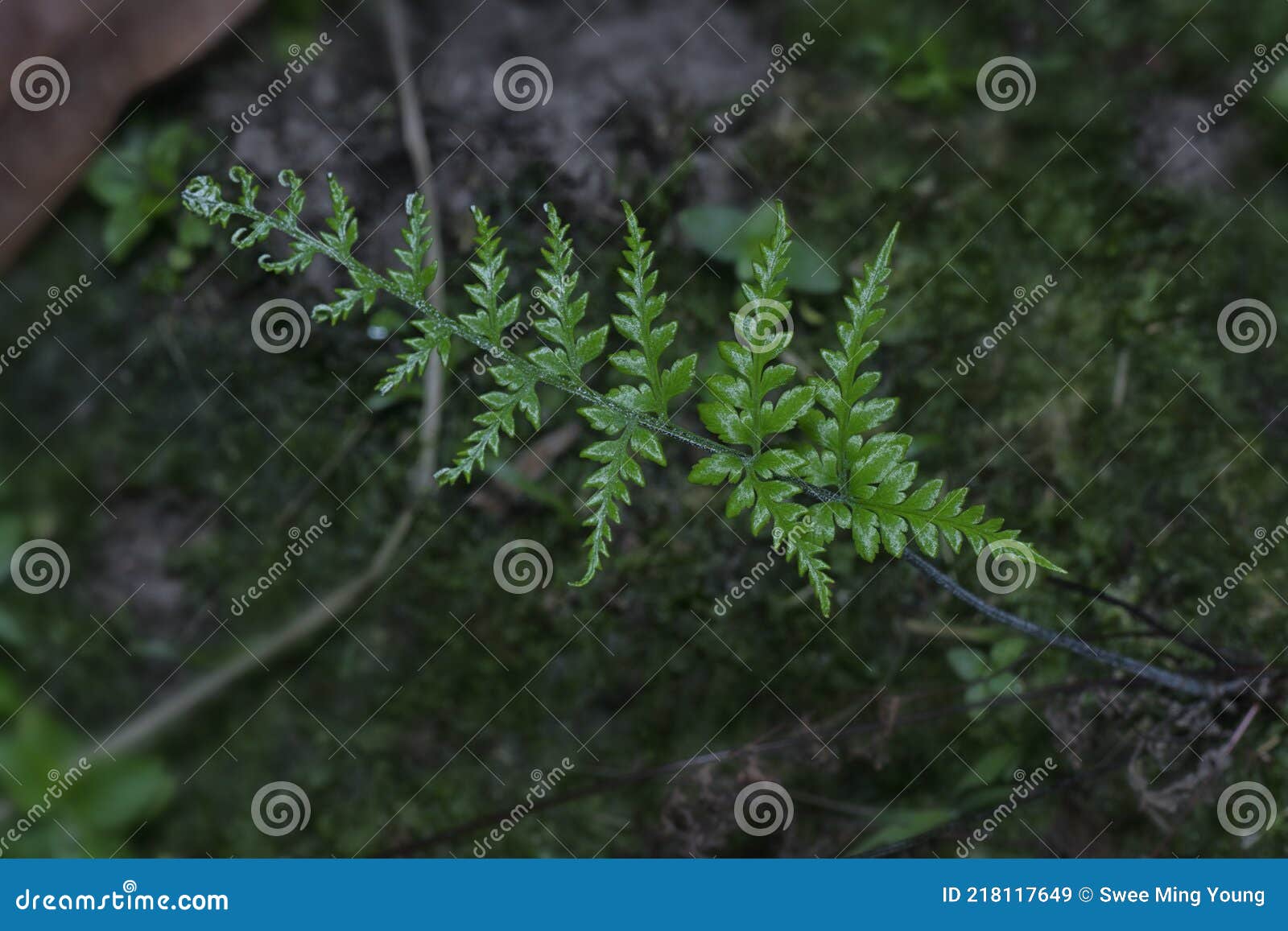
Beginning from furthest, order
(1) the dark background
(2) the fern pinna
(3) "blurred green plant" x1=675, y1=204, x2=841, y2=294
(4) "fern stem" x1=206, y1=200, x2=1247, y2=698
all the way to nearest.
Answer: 1. (3) "blurred green plant" x1=675, y1=204, x2=841, y2=294
2. (1) the dark background
3. (2) the fern pinna
4. (4) "fern stem" x1=206, y1=200, x2=1247, y2=698

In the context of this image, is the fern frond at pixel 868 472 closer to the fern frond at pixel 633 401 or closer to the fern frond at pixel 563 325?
the fern frond at pixel 633 401

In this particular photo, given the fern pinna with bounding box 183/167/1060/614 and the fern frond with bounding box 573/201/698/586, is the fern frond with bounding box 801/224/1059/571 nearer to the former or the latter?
the fern pinna with bounding box 183/167/1060/614

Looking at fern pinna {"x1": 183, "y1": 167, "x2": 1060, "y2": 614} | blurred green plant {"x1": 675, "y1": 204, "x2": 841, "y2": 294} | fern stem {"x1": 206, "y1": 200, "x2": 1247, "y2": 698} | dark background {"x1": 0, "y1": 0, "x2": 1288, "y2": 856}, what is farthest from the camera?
blurred green plant {"x1": 675, "y1": 204, "x2": 841, "y2": 294}

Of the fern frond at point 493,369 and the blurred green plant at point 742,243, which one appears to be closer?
the fern frond at point 493,369

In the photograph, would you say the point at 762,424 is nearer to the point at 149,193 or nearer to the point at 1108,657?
the point at 1108,657

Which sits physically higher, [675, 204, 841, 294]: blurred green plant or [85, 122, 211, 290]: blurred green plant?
[675, 204, 841, 294]: blurred green plant

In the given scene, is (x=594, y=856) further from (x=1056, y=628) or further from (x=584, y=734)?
(x=1056, y=628)

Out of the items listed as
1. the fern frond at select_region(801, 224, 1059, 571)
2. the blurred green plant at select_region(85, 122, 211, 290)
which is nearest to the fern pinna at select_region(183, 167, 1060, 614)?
the fern frond at select_region(801, 224, 1059, 571)

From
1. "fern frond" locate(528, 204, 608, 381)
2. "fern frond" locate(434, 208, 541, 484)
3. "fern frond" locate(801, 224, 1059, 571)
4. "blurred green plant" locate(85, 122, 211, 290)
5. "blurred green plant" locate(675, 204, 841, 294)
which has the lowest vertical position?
"blurred green plant" locate(85, 122, 211, 290)

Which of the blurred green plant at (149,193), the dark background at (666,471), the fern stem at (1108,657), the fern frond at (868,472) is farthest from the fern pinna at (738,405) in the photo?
the blurred green plant at (149,193)

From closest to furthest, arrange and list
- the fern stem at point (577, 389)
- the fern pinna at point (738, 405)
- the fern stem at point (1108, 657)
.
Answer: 1. the fern stem at point (577, 389)
2. the fern pinna at point (738, 405)
3. the fern stem at point (1108, 657)

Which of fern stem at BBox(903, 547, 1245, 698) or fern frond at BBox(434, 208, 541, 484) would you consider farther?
fern stem at BBox(903, 547, 1245, 698)

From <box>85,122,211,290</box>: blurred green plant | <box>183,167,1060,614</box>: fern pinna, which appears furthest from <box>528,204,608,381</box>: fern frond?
<box>85,122,211,290</box>: blurred green plant

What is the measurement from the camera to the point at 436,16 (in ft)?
12.7
